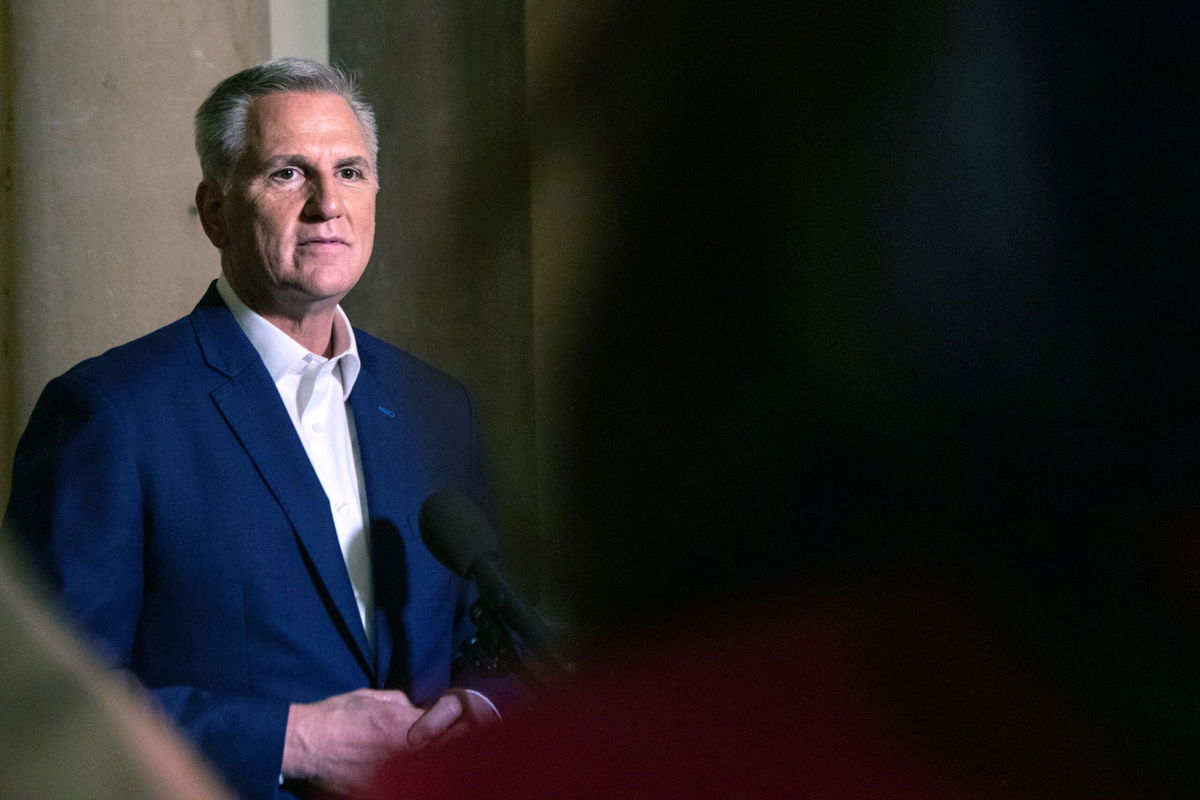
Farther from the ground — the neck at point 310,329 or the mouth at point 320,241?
the mouth at point 320,241

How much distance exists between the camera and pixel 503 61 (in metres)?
0.34

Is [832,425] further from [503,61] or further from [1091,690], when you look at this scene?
[503,61]

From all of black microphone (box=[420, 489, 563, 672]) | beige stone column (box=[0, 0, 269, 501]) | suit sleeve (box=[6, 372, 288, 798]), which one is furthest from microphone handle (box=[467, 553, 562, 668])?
beige stone column (box=[0, 0, 269, 501])

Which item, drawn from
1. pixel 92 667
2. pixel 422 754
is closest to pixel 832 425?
pixel 422 754

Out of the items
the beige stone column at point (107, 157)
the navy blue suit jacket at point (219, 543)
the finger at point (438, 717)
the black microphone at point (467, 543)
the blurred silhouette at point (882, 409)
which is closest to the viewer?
the blurred silhouette at point (882, 409)

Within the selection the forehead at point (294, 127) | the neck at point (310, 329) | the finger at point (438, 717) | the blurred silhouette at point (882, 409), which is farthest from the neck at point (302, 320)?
the blurred silhouette at point (882, 409)

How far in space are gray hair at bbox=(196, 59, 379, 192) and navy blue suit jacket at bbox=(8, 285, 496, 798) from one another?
19 cm

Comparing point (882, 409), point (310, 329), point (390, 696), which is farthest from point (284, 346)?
point (882, 409)

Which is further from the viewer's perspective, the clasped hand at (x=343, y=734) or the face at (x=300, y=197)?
the face at (x=300, y=197)

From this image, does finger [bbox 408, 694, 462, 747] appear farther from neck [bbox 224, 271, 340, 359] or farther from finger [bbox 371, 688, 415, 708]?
neck [bbox 224, 271, 340, 359]

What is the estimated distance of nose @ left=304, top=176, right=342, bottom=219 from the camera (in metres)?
0.78

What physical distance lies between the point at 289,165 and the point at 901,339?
697 millimetres

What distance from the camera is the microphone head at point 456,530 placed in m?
0.48

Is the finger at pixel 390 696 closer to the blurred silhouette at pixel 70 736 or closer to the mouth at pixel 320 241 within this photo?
the blurred silhouette at pixel 70 736
